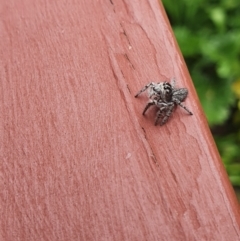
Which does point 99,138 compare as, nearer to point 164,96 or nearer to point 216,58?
point 164,96

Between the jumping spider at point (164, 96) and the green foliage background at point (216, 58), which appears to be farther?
the green foliage background at point (216, 58)

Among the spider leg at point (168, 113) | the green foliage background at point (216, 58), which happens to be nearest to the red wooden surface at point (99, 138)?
the spider leg at point (168, 113)

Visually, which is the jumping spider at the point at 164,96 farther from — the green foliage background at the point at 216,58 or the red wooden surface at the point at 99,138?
the green foliage background at the point at 216,58

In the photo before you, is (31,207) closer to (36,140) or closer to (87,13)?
(36,140)

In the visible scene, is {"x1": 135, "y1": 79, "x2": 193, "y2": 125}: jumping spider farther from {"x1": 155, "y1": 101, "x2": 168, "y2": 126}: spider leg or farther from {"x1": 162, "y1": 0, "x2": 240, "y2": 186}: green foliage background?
{"x1": 162, "y1": 0, "x2": 240, "y2": 186}: green foliage background

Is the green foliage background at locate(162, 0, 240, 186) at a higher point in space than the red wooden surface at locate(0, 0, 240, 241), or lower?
lower

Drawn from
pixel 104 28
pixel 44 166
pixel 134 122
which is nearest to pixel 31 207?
pixel 44 166

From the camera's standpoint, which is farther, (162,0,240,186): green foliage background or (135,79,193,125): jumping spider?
(162,0,240,186): green foliage background

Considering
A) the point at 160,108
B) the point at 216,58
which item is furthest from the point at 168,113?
the point at 216,58

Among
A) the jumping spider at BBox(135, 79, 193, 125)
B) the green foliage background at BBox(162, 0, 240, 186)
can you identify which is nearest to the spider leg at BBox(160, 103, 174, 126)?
the jumping spider at BBox(135, 79, 193, 125)
